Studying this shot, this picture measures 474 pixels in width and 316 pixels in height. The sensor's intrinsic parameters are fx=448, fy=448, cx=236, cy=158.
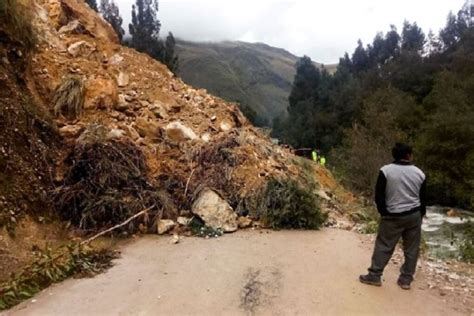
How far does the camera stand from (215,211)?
6.95 m

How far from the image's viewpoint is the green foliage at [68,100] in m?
7.66

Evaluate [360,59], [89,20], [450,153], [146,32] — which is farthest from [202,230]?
[360,59]

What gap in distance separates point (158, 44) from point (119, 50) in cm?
3313

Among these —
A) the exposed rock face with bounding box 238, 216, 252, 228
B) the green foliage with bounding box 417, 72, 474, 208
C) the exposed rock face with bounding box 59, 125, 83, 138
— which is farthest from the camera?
the green foliage with bounding box 417, 72, 474, 208

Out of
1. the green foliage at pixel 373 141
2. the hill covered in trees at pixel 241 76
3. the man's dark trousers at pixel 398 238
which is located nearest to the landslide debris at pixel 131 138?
the man's dark trousers at pixel 398 238

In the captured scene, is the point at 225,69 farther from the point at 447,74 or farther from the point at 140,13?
the point at 447,74

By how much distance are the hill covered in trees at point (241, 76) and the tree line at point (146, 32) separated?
2785cm

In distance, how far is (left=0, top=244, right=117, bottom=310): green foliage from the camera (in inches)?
166

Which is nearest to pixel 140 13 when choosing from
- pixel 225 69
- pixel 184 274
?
pixel 184 274

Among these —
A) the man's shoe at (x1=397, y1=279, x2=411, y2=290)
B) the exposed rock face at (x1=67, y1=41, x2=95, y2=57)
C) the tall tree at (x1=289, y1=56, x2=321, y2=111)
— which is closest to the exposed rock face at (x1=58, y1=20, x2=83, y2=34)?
the exposed rock face at (x1=67, y1=41, x2=95, y2=57)

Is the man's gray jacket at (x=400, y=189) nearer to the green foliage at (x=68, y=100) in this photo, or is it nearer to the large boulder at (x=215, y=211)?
the large boulder at (x=215, y=211)

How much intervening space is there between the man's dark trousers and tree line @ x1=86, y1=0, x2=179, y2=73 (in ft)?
109

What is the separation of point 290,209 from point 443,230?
8023 mm

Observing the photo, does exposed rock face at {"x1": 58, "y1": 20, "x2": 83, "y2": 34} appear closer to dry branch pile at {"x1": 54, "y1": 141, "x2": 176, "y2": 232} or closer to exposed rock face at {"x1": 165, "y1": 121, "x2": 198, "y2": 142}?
exposed rock face at {"x1": 165, "y1": 121, "x2": 198, "y2": 142}
